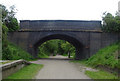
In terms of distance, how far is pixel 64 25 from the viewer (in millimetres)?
21641

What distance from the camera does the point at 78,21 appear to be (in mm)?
21641

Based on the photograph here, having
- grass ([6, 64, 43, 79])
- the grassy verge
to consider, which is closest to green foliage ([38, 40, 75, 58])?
the grassy verge

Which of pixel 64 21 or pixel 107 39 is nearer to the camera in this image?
pixel 107 39

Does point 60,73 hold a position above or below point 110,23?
below

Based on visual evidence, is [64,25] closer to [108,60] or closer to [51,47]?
[108,60]

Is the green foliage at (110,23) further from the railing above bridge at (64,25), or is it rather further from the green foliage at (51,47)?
the green foliage at (51,47)

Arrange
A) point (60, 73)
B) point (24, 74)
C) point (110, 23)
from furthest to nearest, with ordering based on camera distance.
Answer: point (110, 23) < point (60, 73) < point (24, 74)

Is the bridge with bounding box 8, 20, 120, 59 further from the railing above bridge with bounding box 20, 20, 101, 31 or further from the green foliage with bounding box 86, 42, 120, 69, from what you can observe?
the green foliage with bounding box 86, 42, 120, 69

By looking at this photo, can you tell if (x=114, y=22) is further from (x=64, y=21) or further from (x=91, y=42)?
(x=64, y=21)

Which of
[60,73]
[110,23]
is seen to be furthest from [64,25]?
[60,73]

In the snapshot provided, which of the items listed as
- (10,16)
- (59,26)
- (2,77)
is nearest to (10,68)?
(2,77)

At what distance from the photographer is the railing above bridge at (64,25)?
21547mm

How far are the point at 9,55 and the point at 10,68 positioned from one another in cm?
711

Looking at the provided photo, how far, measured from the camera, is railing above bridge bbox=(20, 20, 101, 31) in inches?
848
